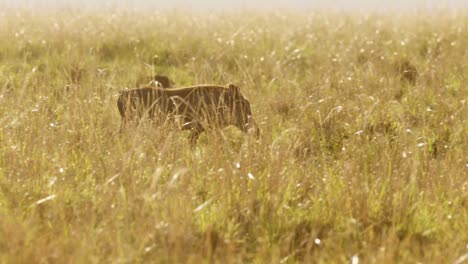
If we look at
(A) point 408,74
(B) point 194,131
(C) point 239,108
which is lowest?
(A) point 408,74

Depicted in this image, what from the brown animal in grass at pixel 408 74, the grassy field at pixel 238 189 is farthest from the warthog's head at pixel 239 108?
the brown animal in grass at pixel 408 74

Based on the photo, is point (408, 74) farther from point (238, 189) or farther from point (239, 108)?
point (238, 189)

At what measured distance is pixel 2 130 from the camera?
12.9 feet

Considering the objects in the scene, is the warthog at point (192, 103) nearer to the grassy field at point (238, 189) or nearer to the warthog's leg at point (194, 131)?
the warthog's leg at point (194, 131)

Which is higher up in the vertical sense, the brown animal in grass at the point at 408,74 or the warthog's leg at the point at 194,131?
the warthog's leg at the point at 194,131

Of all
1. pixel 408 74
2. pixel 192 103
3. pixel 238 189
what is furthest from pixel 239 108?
pixel 408 74

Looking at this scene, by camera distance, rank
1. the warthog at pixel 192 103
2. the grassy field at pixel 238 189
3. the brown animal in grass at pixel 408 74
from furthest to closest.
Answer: the brown animal in grass at pixel 408 74 → the warthog at pixel 192 103 → the grassy field at pixel 238 189

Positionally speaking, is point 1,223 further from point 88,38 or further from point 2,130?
point 88,38

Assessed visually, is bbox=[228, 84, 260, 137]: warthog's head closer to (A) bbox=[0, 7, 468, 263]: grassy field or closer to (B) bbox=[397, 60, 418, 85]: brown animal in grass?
(A) bbox=[0, 7, 468, 263]: grassy field

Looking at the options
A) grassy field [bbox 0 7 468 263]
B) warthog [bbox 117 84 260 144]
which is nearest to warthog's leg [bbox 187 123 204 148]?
warthog [bbox 117 84 260 144]

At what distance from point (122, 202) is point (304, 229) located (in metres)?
0.82

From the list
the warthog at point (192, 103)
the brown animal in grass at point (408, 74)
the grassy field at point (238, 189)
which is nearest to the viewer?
the grassy field at point (238, 189)

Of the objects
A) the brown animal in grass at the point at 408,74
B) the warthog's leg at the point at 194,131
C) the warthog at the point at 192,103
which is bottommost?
the brown animal in grass at the point at 408,74

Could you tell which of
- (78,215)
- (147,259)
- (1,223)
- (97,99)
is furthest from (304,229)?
(97,99)
